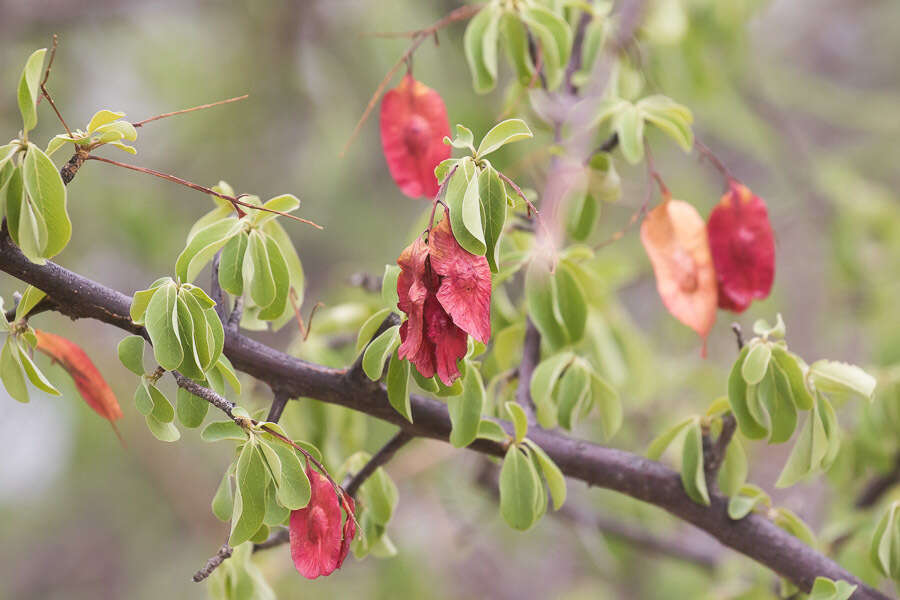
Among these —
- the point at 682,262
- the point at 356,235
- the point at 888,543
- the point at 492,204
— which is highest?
the point at 492,204

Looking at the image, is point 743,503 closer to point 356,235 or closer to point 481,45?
point 481,45

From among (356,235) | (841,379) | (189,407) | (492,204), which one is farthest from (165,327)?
(356,235)

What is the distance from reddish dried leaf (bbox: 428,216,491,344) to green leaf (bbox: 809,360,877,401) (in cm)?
23

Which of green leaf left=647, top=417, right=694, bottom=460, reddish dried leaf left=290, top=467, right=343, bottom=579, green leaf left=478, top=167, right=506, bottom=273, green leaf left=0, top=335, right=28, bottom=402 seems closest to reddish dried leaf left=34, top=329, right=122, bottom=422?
green leaf left=0, top=335, right=28, bottom=402

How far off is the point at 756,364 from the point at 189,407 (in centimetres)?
31

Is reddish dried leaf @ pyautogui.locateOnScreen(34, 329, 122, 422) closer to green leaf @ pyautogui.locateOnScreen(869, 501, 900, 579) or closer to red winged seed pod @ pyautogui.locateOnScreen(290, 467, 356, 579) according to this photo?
red winged seed pod @ pyautogui.locateOnScreen(290, 467, 356, 579)

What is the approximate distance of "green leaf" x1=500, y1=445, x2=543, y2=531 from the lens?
1.71 ft

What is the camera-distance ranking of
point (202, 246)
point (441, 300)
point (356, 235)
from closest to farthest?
point (441, 300) → point (202, 246) → point (356, 235)

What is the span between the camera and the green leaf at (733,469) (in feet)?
1.91

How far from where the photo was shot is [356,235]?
2195mm

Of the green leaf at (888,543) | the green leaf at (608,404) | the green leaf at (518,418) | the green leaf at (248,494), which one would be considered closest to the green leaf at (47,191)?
the green leaf at (248,494)

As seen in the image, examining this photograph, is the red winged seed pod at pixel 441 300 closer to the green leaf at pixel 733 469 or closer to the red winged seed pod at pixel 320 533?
the red winged seed pod at pixel 320 533

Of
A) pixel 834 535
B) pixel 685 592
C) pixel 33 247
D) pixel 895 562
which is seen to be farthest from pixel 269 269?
pixel 685 592

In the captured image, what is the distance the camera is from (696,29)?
3.66 feet
